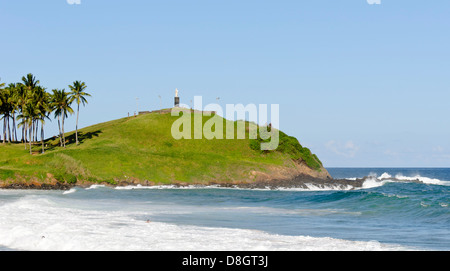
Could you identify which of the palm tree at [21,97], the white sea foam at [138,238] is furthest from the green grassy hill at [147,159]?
the white sea foam at [138,238]

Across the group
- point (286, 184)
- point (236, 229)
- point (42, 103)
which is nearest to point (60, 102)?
point (42, 103)

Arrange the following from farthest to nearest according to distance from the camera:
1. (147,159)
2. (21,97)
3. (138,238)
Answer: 1. (21,97)
2. (147,159)
3. (138,238)

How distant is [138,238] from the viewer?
85.2 ft

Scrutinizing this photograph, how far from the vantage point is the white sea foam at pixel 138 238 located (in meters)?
23.6

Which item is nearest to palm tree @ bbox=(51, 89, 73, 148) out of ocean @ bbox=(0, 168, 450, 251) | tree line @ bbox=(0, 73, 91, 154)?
tree line @ bbox=(0, 73, 91, 154)

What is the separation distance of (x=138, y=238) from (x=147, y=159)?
73.7 metres

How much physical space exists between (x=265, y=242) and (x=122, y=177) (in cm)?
6830

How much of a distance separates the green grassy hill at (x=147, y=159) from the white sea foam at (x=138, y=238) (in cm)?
5145

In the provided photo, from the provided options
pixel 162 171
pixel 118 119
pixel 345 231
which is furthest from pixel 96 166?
pixel 345 231

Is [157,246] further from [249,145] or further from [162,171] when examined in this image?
[249,145]

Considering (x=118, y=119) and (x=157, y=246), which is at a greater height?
(x=118, y=119)

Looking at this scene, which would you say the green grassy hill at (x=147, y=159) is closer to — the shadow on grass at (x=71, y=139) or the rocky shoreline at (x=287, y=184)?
the shadow on grass at (x=71, y=139)

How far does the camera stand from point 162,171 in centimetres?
9556

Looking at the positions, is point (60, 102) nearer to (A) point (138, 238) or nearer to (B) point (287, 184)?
(B) point (287, 184)
